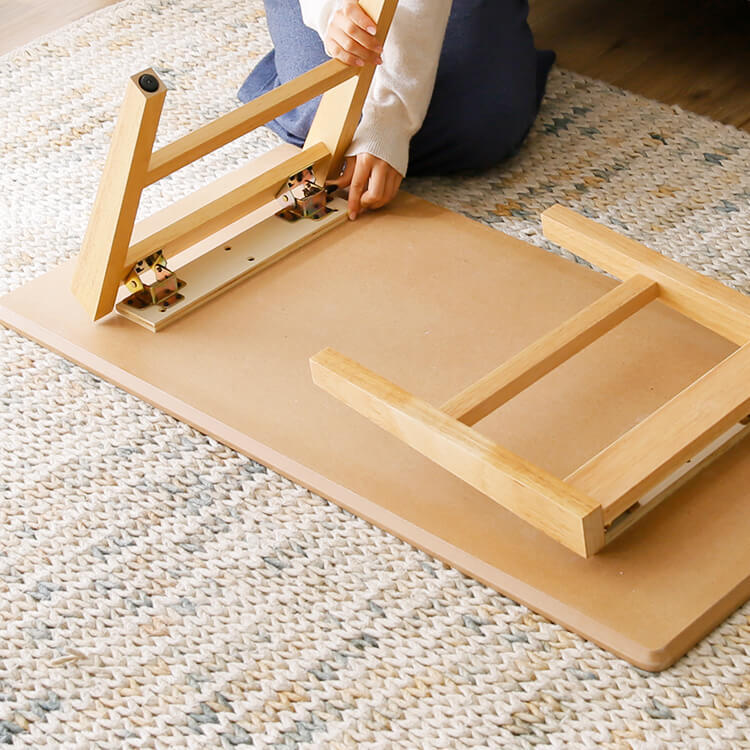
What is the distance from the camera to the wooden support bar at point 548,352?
0.90m

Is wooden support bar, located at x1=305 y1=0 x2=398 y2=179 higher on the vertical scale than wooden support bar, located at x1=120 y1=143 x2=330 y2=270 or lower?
higher

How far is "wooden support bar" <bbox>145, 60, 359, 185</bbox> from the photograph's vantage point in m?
1.05

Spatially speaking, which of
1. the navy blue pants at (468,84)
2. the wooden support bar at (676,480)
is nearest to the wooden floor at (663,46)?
the navy blue pants at (468,84)

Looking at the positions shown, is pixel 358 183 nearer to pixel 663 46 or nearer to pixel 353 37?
pixel 353 37

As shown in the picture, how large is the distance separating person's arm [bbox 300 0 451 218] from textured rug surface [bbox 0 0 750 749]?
0.54ft

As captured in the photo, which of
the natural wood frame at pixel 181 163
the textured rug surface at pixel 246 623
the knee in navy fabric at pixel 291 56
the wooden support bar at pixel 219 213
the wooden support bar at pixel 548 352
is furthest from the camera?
the knee in navy fabric at pixel 291 56

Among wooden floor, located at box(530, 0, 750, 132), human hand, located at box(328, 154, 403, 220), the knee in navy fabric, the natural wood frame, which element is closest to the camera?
the natural wood frame

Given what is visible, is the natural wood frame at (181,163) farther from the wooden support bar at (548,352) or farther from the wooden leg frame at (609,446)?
the wooden support bar at (548,352)

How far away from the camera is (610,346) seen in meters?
1.05

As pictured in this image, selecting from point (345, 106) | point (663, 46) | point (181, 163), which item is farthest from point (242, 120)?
point (663, 46)

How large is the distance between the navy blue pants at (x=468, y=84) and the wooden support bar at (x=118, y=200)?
355mm

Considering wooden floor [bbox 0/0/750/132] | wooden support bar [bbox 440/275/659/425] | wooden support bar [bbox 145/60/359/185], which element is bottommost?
wooden support bar [bbox 440/275/659/425]

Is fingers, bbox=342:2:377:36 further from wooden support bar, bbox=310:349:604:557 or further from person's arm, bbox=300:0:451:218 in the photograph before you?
wooden support bar, bbox=310:349:604:557

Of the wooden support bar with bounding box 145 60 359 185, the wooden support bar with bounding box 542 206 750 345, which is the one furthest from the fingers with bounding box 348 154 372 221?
the wooden support bar with bounding box 542 206 750 345
